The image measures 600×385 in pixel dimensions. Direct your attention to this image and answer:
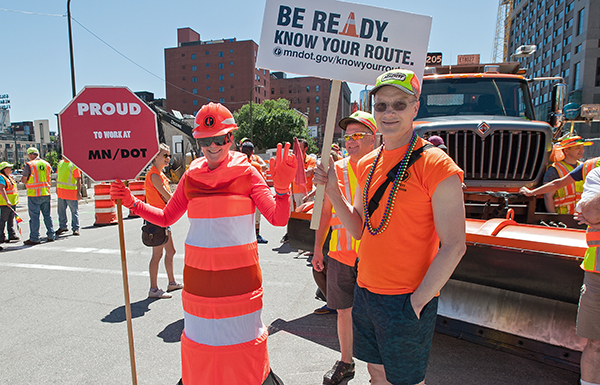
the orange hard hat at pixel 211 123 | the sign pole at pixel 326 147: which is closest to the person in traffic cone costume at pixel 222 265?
the orange hard hat at pixel 211 123

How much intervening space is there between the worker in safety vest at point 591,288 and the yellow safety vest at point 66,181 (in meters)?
10.0

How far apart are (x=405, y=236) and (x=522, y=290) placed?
1.41 metres

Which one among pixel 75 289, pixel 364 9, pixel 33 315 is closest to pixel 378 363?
pixel 364 9

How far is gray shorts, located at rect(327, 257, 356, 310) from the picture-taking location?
120 inches

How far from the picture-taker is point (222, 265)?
2.28m

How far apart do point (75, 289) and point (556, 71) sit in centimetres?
7969

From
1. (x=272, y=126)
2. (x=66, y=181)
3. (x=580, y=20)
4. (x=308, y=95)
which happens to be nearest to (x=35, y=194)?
(x=66, y=181)

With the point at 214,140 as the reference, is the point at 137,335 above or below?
below

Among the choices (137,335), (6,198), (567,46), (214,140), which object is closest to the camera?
(214,140)

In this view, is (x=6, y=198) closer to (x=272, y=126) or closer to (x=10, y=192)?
(x=10, y=192)

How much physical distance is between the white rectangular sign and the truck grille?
7.54 ft

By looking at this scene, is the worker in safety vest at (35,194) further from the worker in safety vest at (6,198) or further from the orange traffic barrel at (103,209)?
the orange traffic barrel at (103,209)

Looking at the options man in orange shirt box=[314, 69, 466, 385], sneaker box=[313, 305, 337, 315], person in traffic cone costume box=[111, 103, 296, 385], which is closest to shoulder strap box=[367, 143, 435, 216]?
man in orange shirt box=[314, 69, 466, 385]

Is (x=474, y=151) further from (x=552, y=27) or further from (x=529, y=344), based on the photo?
(x=552, y=27)
